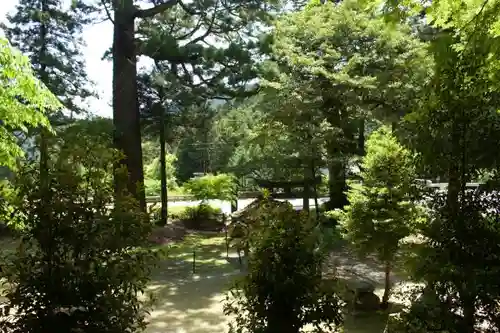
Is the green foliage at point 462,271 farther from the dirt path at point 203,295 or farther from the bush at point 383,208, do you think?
the bush at point 383,208

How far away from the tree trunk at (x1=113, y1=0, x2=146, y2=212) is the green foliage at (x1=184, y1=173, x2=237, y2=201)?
127 inches

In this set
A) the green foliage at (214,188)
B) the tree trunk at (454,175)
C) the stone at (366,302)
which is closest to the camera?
the tree trunk at (454,175)

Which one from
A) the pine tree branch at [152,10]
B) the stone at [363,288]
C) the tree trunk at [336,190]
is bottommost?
the stone at [363,288]

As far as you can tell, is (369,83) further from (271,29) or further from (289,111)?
(271,29)

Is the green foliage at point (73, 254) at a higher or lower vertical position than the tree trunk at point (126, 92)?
lower

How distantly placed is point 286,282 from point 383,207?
3549 millimetres

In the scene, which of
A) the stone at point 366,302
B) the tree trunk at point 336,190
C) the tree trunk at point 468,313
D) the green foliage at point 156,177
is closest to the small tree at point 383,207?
the stone at point 366,302

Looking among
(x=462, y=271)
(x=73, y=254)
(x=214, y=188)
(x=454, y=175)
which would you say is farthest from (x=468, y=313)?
(x=214, y=188)

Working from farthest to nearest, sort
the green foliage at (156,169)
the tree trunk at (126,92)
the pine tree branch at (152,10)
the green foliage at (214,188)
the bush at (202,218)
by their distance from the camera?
the green foliage at (156,169) < the bush at (202,218) < the green foliage at (214,188) < the tree trunk at (126,92) < the pine tree branch at (152,10)

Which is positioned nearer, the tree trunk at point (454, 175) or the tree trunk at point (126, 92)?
the tree trunk at point (454, 175)

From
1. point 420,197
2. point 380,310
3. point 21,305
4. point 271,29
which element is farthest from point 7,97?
point 271,29

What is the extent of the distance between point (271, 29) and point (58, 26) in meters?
7.05

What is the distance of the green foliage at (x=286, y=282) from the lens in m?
3.81

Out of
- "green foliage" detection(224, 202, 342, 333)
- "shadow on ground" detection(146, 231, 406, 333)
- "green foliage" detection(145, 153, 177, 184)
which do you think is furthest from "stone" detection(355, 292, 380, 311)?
"green foliage" detection(145, 153, 177, 184)
